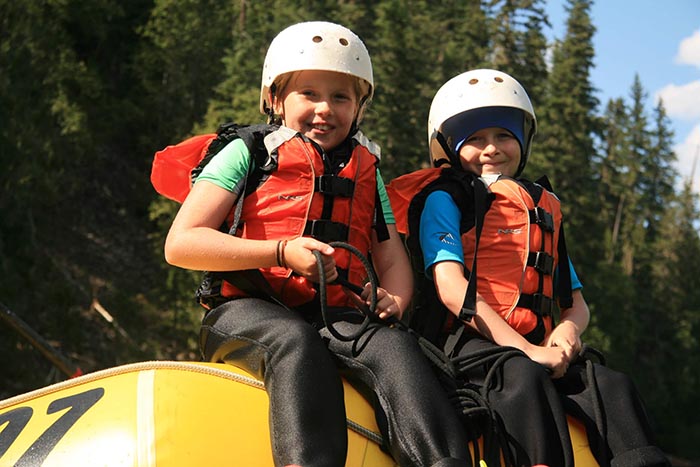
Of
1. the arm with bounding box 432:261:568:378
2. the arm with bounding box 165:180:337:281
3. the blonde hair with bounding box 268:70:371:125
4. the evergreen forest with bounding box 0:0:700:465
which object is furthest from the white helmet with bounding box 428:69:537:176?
the evergreen forest with bounding box 0:0:700:465

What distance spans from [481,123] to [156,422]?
2.58 m

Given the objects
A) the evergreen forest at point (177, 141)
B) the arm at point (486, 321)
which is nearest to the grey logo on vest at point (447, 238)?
the arm at point (486, 321)

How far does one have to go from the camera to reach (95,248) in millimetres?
44844

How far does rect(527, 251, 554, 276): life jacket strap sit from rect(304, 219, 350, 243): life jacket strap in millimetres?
1040

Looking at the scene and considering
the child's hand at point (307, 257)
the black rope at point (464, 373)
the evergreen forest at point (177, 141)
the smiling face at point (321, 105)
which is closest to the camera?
the black rope at point (464, 373)

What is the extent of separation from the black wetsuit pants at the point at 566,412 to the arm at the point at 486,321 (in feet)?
0.24

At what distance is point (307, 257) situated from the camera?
381 centimetres

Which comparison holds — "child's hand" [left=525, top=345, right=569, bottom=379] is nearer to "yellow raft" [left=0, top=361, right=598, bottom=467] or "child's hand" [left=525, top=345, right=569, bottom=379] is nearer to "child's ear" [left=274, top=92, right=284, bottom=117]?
"yellow raft" [left=0, top=361, right=598, bottom=467]

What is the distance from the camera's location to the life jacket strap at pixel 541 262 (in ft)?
15.5

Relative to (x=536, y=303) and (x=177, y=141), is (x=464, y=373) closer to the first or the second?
(x=536, y=303)

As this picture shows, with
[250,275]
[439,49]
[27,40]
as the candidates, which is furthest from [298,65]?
[439,49]

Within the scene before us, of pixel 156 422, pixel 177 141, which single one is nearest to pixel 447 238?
pixel 156 422

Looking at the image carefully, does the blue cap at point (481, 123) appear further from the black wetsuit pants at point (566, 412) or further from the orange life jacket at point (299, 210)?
the black wetsuit pants at point (566, 412)

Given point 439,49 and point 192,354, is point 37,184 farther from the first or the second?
point 439,49
